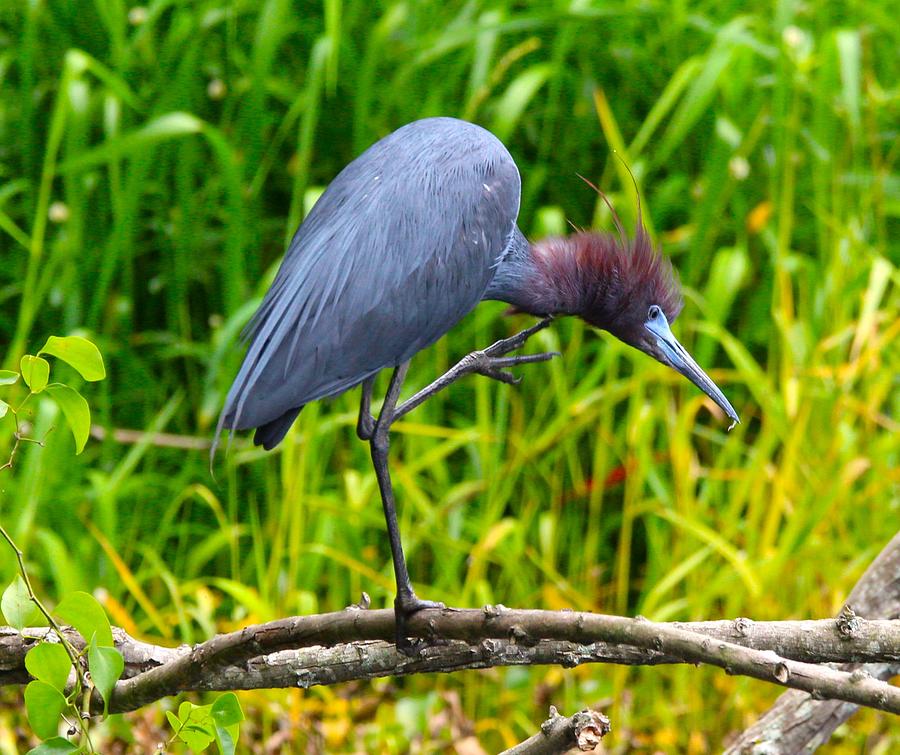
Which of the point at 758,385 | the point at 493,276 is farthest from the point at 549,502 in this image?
the point at 493,276

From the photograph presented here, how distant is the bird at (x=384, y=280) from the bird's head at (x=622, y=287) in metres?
0.07

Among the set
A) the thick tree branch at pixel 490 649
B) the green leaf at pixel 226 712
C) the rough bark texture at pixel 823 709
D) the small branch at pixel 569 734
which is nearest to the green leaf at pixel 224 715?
the green leaf at pixel 226 712

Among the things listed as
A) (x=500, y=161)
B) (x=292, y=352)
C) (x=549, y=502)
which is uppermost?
(x=500, y=161)

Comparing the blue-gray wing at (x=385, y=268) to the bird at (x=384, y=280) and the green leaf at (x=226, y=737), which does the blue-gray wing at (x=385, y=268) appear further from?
the green leaf at (x=226, y=737)

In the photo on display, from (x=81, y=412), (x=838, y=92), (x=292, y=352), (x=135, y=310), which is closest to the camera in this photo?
(x=81, y=412)

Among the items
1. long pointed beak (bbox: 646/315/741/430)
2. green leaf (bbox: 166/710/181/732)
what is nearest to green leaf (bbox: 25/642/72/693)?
green leaf (bbox: 166/710/181/732)

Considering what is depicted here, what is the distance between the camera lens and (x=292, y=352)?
1584 mm

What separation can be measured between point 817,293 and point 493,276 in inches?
58.2

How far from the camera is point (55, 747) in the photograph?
1.21 m

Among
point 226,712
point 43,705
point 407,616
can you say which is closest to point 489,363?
point 407,616

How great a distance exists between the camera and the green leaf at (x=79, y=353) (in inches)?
45.7

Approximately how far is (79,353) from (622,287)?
87 cm

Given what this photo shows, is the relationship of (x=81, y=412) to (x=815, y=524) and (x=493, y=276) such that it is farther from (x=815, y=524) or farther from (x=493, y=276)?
(x=815, y=524)

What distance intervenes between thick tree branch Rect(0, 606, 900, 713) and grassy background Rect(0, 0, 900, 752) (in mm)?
971
